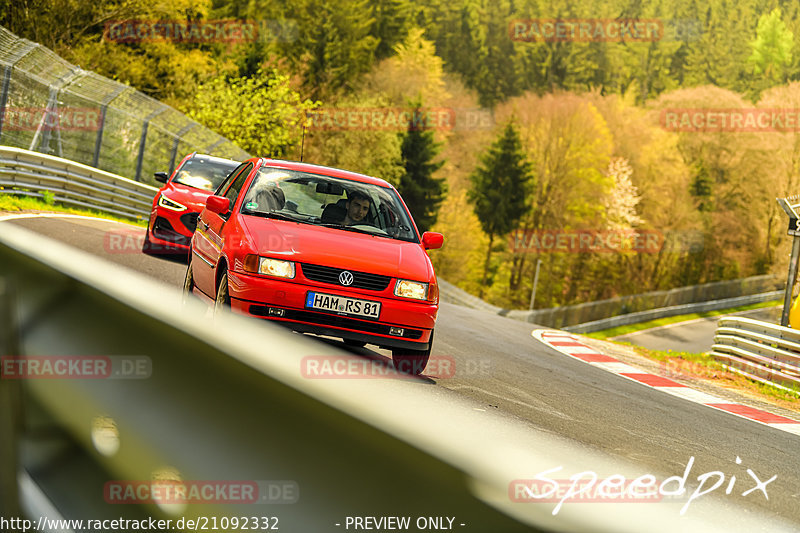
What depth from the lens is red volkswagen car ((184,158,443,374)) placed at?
7.70 metres

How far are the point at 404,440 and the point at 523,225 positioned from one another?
76.2 m

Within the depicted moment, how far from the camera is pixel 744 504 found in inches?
249

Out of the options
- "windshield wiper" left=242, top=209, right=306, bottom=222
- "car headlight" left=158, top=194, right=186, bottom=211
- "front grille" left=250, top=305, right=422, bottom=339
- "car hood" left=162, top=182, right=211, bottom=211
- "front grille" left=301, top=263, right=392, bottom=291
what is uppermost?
"windshield wiper" left=242, top=209, right=306, bottom=222

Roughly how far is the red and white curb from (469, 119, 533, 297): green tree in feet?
164

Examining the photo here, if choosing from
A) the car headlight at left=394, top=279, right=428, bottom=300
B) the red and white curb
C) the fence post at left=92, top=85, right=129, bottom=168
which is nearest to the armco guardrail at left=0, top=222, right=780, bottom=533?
the car headlight at left=394, top=279, right=428, bottom=300

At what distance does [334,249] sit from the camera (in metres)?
7.90

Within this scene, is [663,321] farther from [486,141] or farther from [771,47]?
[771,47]

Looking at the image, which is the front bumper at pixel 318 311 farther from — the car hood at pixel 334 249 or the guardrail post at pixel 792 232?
the guardrail post at pixel 792 232

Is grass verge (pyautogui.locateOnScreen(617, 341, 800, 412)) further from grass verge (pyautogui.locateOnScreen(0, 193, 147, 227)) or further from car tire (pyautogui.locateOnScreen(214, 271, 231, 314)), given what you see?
grass verge (pyautogui.locateOnScreen(0, 193, 147, 227))

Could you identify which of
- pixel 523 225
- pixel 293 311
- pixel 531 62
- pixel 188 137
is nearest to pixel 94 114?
pixel 188 137

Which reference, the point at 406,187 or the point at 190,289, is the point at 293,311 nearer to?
the point at 190,289

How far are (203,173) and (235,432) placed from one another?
541 inches

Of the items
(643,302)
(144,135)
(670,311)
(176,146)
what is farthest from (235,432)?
(670,311)

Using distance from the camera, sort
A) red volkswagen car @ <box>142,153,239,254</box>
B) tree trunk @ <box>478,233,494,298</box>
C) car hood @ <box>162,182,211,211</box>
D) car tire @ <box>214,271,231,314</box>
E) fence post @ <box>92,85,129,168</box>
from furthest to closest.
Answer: tree trunk @ <box>478,233,494,298</box> → fence post @ <box>92,85,129,168</box> → red volkswagen car @ <box>142,153,239,254</box> → car hood @ <box>162,182,211,211</box> → car tire @ <box>214,271,231,314</box>
